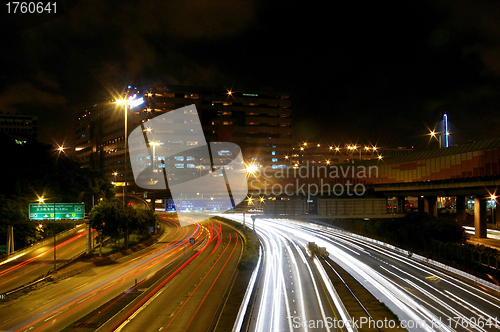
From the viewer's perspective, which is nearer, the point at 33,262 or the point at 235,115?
the point at 33,262

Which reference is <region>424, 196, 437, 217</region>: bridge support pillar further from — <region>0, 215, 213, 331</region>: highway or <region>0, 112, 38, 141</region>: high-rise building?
<region>0, 112, 38, 141</region>: high-rise building

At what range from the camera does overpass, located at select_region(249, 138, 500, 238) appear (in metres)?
39.2

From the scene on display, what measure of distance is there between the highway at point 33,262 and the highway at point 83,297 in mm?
4706

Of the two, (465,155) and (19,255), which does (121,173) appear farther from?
(465,155)

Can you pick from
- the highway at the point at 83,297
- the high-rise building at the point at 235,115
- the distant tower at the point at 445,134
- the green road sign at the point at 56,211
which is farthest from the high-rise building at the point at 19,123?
the distant tower at the point at 445,134

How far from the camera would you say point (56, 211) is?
128 feet

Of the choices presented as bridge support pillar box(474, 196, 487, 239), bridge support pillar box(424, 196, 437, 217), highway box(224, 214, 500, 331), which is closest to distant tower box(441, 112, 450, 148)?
bridge support pillar box(424, 196, 437, 217)

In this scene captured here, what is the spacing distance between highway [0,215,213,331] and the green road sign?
716 centimetres

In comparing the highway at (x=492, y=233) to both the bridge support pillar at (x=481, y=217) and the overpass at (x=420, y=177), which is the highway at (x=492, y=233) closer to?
the bridge support pillar at (x=481, y=217)

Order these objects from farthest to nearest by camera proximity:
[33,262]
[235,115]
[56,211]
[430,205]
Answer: [235,115]
[430,205]
[56,211]
[33,262]

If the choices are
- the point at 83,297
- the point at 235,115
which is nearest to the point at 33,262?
the point at 83,297

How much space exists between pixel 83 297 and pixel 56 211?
59.2 ft

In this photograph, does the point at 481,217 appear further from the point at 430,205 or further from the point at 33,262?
the point at 33,262

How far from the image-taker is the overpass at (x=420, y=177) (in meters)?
39.2
